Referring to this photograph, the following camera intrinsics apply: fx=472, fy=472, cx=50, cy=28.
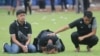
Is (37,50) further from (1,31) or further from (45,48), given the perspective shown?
(1,31)

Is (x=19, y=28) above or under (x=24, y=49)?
above

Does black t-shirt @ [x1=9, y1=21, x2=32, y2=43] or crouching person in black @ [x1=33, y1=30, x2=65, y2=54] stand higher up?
black t-shirt @ [x1=9, y1=21, x2=32, y2=43]

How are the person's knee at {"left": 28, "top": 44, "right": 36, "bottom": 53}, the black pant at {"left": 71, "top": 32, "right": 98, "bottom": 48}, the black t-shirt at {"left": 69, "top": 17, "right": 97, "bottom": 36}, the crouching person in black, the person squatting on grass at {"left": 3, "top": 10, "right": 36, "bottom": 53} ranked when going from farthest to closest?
1. the black pant at {"left": 71, "top": 32, "right": 98, "bottom": 48}
2. the black t-shirt at {"left": 69, "top": 17, "right": 97, "bottom": 36}
3. the person's knee at {"left": 28, "top": 44, "right": 36, "bottom": 53}
4. the person squatting on grass at {"left": 3, "top": 10, "right": 36, "bottom": 53}
5. the crouching person in black

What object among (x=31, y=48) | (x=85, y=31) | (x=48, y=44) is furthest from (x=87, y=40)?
(x=31, y=48)

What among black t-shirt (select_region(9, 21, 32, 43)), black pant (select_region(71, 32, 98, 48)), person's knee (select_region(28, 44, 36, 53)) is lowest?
person's knee (select_region(28, 44, 36, 53))

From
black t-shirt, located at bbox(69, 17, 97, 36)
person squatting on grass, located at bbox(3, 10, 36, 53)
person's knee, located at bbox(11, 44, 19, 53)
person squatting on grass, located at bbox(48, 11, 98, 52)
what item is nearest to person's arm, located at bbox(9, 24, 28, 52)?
person squatting on grass, located at bbox(3, 10, 36, 53)

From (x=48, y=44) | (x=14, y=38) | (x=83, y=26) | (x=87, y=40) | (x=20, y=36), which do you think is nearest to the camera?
(x=48, y=44)

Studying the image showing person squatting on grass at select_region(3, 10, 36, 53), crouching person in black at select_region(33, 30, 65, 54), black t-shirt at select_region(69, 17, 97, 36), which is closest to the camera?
crouching person in black at select_region(33, 30, 65, 54)

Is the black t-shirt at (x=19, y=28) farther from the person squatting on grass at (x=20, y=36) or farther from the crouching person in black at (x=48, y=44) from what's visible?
the crouching person in black at (x=48, y=44)

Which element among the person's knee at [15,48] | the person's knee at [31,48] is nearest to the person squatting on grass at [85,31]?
the person's knee at [31,48]

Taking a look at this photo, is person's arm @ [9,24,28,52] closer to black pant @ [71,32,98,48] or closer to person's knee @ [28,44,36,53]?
person's knee @ [28,44,36,53]

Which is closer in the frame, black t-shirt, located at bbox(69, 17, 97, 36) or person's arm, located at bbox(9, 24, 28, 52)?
person's arm, located at bbox(9, 24, 28, 52)

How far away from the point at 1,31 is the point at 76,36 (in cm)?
692

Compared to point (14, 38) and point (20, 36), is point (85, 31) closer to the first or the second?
point (20, 36)
